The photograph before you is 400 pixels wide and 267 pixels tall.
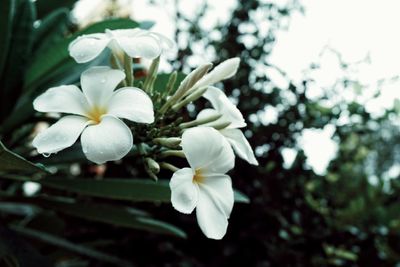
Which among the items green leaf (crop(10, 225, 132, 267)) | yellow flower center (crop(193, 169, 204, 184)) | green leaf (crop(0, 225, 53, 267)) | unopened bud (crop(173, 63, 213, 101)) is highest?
unopened bud (crop(173, 63, 213, 101))

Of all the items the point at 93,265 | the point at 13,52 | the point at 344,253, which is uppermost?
the point at 13,52

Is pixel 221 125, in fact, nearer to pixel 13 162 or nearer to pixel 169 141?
pixel 169 141

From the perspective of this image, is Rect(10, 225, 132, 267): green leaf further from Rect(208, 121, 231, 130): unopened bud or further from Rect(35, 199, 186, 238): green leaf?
Rect(208, 121, 231, 130): unopened bud

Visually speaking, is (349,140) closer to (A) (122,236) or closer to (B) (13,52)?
(A) (122,236)

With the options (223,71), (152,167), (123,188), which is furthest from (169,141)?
(123,188)

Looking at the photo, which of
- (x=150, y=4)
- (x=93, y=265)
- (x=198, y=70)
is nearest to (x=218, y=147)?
(x=198, y=70)

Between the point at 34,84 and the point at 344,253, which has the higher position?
the point at 34,84

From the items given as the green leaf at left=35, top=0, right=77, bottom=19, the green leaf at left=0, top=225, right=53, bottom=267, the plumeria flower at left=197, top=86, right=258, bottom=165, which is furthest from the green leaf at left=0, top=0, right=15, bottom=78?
the plumeria flower at left=197, top=86, right=258, bottom=165
